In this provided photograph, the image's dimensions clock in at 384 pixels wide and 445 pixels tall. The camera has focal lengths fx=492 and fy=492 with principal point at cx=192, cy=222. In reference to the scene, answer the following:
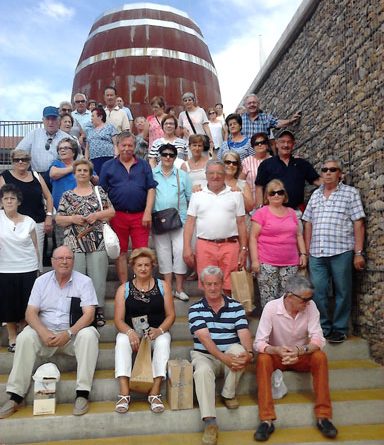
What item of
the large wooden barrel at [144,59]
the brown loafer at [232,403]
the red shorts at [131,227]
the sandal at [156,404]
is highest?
the large wooden barrel at [144,59]

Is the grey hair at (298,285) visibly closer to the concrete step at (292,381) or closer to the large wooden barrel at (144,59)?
the concrete step at (292,381)

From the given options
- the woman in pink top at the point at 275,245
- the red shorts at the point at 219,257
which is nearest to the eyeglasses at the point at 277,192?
the woman in pink top at the point at 275,245

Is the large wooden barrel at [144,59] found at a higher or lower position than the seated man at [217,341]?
higher

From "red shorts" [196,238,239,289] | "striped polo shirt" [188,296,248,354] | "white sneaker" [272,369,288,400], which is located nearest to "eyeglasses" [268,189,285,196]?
"red shorts" [196,238,239,289]

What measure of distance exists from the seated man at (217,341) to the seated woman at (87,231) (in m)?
1.07

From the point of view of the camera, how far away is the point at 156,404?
12.0ft

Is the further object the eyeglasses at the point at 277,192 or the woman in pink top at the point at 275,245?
the eyeglasses at the point at 277,192

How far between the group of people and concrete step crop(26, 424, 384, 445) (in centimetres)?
11

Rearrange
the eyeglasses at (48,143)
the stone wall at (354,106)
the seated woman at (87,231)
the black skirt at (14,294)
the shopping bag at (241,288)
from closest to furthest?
the black skirt at (14,294), the shopping bag at (241,288), the seated woman at (87,231), the stone wall at (354,106), the eyeglasses at (48,143)

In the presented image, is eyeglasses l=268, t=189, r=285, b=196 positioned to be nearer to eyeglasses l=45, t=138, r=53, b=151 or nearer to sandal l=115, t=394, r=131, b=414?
sandal l=115, t=394, r=131, b=414

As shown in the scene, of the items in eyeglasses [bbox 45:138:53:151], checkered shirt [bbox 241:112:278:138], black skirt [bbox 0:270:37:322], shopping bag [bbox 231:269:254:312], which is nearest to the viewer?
black skirt [bbox 0:270:37:322]

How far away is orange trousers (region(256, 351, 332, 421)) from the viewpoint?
3670mm

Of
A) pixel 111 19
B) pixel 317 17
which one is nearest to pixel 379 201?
pixel 317 17

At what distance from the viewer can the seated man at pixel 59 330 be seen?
3723 mm
